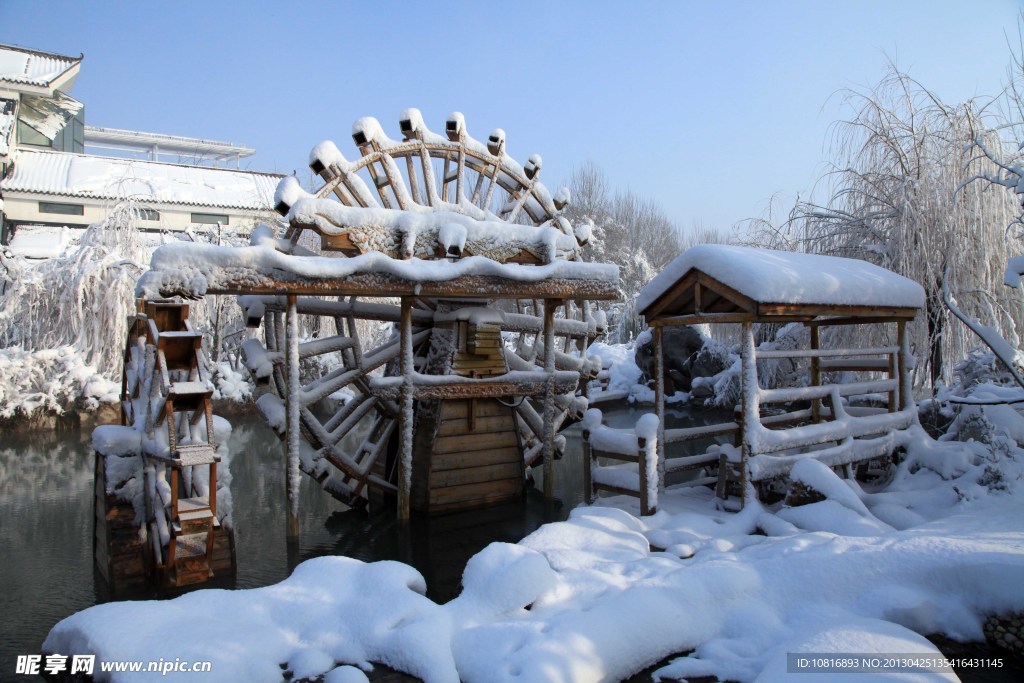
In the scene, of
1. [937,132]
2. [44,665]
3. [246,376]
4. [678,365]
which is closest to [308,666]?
[44,665]

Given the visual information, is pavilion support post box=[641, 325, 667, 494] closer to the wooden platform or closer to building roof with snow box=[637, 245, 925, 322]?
building roof with snow box=[637, 245, 925, 322]

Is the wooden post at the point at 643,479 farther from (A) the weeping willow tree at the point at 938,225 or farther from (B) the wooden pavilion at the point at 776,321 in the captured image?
(A) the weeping willow tree at the point at 938,225

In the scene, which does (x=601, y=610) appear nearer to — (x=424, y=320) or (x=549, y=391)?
(x=549, y=391)

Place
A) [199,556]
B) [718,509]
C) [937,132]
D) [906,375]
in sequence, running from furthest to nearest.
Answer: [937,132], [906,375], [718,509], [199,556]

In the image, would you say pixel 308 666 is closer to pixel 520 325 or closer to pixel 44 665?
pixel 44 665

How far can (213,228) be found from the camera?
61.9ft

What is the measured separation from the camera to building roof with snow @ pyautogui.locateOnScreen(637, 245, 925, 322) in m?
5.62

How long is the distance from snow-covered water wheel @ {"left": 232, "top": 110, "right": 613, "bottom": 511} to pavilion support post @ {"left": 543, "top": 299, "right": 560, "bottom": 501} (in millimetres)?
19

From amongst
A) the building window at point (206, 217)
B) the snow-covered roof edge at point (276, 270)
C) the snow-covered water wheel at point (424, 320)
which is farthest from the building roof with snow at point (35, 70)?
the snow-covered roof edge at point (276, 270)

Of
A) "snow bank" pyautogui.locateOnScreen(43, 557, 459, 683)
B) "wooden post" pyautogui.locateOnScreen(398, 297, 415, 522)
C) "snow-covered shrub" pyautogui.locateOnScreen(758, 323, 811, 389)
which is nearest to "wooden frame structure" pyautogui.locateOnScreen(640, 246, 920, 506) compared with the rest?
"wooden post" pyautogui.locateOnScreen(398, 297, 415, 522)

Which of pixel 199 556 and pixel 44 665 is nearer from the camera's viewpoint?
A: pixel 44 665

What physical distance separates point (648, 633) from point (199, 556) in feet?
11.0

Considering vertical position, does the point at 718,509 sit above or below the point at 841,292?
below

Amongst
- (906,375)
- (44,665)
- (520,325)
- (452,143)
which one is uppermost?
(452,143)
